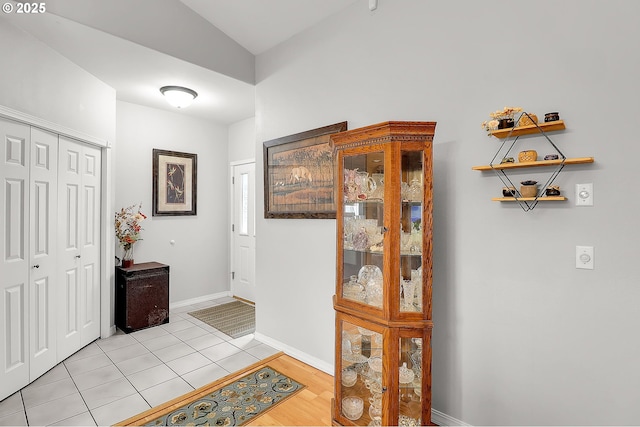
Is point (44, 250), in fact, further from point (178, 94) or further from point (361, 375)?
point (361, 375)

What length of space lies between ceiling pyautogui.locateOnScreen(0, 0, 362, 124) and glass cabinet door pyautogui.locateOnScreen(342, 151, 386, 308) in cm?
162

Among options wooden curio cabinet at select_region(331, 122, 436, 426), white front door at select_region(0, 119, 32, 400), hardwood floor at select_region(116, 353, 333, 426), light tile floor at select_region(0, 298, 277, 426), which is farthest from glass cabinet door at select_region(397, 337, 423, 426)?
white front door at select_region(0, 119, 32, 400)

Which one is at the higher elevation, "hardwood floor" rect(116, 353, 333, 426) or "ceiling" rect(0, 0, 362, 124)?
"ceiling" rect(0, 0, 362, 124)

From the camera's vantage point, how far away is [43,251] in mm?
2773

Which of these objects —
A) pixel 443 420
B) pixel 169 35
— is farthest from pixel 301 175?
pixel 443 420

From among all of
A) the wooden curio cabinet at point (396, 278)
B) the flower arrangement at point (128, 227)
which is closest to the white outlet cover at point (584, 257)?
the wooden curio cabinet at point (396, 278)

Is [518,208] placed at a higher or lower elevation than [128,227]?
higher

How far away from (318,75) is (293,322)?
2.42 meters

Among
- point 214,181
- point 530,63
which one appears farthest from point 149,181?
point 530,63

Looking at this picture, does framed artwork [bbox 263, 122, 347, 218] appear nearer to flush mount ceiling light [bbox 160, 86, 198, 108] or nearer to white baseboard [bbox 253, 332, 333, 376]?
flush mount ceiling light [bbox 160, 86, 198, 108]

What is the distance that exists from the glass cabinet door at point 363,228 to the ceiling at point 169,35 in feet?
5.31

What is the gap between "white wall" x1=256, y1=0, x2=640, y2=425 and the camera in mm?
1581

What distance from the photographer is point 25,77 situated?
251 cm

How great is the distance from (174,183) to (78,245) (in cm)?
163
